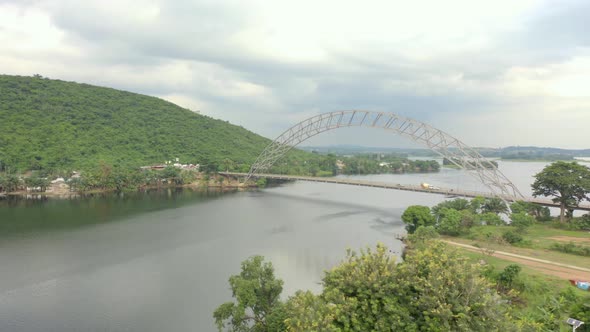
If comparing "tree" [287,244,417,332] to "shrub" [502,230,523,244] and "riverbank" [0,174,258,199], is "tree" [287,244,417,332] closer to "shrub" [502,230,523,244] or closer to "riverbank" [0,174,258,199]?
"shrub" [502,230,523,244]

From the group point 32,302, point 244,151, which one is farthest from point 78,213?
point 244,151

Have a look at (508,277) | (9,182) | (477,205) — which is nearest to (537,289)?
(508,277)

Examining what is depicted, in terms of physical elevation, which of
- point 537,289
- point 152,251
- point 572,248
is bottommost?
point 152,251

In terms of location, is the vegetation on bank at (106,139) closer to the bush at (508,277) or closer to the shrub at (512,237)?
the shrub at (512,237)

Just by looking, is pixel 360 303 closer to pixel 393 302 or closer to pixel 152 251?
pixel 393 302

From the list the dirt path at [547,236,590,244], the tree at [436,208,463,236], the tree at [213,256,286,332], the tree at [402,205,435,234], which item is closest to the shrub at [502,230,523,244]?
the dirt path at [547,236,590,244]

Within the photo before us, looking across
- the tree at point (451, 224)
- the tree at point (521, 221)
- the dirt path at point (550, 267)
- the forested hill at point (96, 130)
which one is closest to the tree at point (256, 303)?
the dirt path at point (550, 267)

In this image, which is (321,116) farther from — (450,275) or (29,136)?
(29,136)
